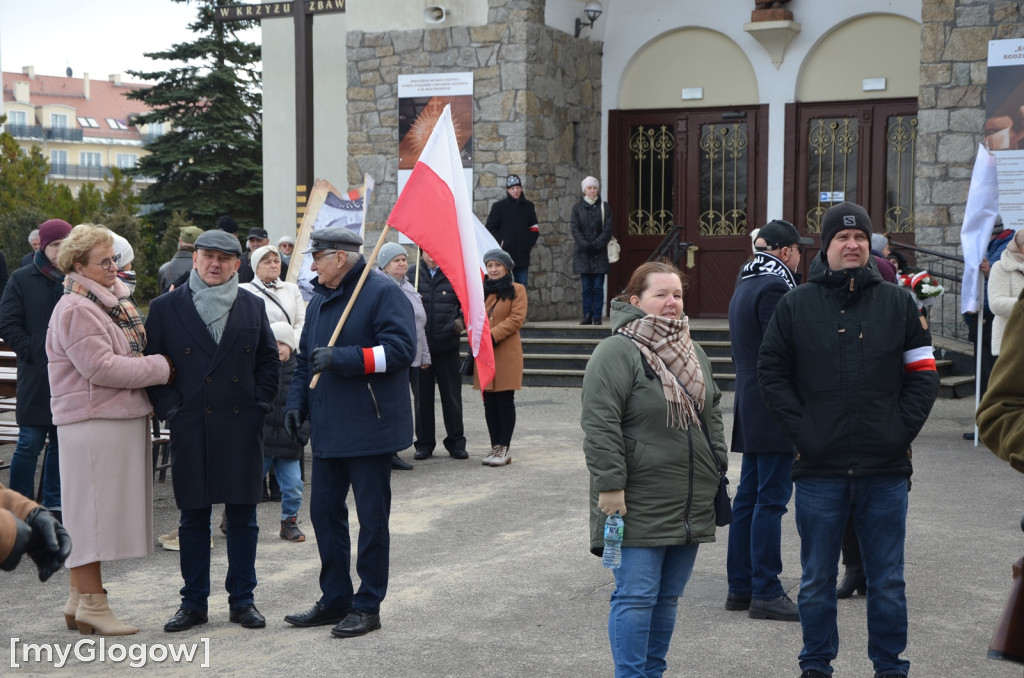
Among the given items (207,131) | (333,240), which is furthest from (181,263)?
(207,131)

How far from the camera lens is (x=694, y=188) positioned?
18.7 m

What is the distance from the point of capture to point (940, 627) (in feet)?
19.2

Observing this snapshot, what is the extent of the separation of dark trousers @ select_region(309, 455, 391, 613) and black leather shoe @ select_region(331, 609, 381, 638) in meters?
0.03

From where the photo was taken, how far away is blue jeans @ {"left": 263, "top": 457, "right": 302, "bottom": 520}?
788cm

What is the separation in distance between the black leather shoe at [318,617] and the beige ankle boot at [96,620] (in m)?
0.77

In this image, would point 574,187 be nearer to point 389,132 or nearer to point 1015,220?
point 389,132

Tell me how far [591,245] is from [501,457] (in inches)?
277

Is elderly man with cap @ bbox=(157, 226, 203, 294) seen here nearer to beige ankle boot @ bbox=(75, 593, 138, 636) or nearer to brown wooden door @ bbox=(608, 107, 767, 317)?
beige ankle boot @ bbox=(75, 593, 138, 636)

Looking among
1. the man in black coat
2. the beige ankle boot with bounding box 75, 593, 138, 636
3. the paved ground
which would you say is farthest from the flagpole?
the man in black coat

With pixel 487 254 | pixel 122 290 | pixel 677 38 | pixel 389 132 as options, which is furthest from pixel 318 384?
pixel 677 38

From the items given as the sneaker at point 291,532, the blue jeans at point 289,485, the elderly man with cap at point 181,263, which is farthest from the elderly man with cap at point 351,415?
the elderly man with cap at point 181,263

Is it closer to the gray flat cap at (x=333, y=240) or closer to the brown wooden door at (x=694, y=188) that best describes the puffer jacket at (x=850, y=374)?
the gray flat cap at (x=333, y=240)

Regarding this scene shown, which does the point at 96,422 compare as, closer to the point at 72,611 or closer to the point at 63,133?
the point at 72,611

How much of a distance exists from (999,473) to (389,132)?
11.2 meters
